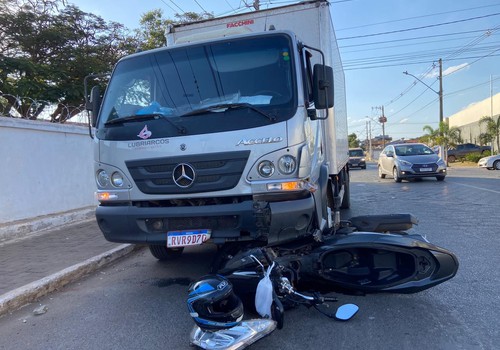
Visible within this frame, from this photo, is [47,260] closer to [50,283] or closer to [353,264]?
[50,283]

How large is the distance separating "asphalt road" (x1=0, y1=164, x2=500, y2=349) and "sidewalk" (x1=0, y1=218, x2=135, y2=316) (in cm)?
15

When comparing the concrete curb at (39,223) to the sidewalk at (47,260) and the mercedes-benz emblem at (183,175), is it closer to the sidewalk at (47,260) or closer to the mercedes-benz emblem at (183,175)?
the sidewalk at (47,260)

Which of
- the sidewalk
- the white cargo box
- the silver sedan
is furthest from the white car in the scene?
the sidewalk

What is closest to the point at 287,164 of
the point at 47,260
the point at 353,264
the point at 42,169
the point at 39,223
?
the point at 353,264

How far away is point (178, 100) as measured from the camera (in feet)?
13.4

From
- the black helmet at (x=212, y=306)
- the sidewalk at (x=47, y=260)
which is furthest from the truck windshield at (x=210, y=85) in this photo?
the sidewalk at (x=47, y=260)

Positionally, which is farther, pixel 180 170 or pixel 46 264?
pixel 46 264

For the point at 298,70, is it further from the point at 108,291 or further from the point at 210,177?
the point at 108,291

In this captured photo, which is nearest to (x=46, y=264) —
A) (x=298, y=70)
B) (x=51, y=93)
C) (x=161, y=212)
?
(x=161, y=212)

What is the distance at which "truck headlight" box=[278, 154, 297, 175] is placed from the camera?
11.9 feet

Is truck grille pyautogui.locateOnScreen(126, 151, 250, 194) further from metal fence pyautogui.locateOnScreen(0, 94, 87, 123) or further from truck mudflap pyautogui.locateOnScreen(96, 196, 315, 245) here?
metal fence pyautogui.locateOnScreen(0, 94, 87, 123)

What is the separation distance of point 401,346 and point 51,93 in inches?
610

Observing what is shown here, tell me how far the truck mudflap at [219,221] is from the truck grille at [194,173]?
0.61 ft

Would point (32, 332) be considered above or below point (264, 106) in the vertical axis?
below
